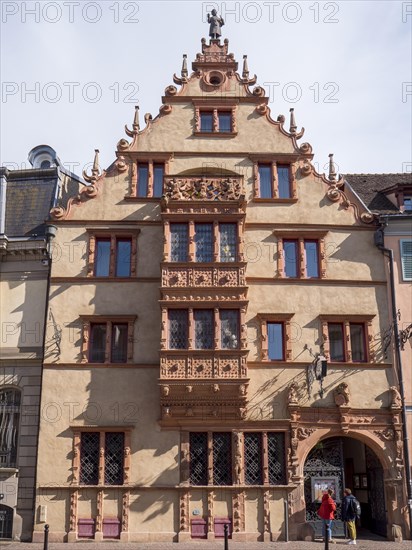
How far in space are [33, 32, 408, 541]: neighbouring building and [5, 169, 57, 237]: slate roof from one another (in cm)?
126

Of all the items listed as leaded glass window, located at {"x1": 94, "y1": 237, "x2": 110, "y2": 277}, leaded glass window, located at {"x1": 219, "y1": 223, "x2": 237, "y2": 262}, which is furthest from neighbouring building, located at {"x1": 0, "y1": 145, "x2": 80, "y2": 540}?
leaded glass window, located at {"x1": 219, "y1": 223, "x2": 237, "y2": 262}

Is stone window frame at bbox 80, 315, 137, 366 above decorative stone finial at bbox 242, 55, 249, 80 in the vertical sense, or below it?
below

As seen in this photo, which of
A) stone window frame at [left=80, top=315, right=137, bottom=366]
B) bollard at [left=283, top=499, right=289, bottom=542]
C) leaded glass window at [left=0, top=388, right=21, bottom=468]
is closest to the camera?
bollard at [left=283, top=499, right=289, bottom=542]

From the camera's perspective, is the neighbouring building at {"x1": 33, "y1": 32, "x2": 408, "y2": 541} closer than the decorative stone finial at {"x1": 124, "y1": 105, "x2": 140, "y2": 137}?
Yes

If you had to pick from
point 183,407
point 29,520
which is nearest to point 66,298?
point 183,407

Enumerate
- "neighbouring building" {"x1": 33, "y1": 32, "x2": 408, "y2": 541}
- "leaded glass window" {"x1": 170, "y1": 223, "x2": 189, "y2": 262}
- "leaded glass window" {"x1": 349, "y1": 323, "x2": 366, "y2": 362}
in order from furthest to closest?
1. "leaded glass window" {"x1": 349, "y1": 323, "x2": 366, "y2": 362}
2. "leaded glass window" {"x1": 170, "y1": 223, "x2": 189, "y2": 262}
3. "neighbouring building" {"x1": 33, "y1": 32, "x2": 408, "y2": 541}

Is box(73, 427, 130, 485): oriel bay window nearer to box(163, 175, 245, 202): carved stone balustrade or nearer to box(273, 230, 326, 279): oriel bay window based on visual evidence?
box(273, 230, 326, 279): oriel bay window

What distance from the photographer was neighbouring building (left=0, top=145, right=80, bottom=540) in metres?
26.0

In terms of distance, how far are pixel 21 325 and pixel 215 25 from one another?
17.9 metres

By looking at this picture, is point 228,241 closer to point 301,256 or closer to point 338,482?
point 301,256

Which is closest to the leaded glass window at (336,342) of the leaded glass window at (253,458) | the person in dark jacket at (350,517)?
the leaded glass window at (253,458)

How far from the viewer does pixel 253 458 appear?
26.3 meters

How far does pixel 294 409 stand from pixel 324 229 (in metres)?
8.00

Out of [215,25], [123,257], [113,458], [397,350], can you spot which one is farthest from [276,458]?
[215,25]
